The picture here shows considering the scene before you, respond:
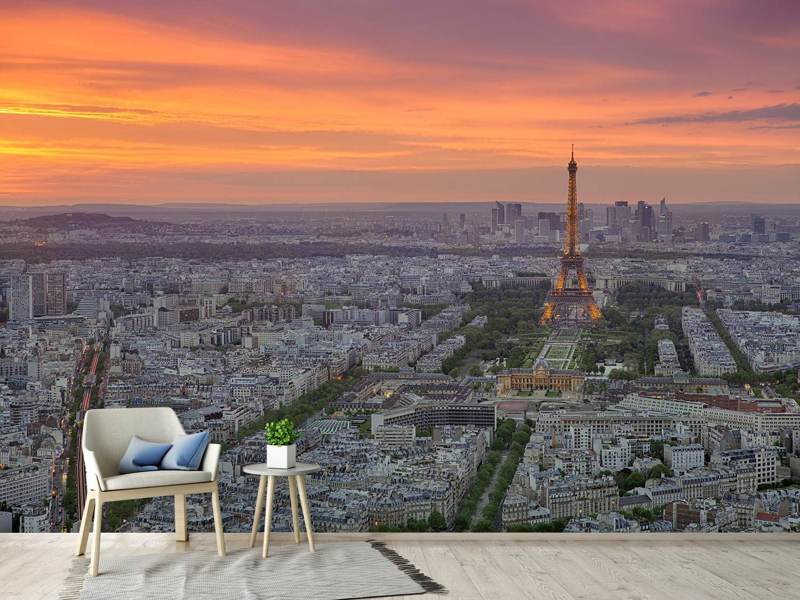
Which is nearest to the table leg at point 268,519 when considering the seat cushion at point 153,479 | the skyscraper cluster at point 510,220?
the seat cushion at point 153,479

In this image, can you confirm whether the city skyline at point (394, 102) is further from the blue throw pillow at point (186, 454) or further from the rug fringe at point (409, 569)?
the rug fringe at point (409, 569)

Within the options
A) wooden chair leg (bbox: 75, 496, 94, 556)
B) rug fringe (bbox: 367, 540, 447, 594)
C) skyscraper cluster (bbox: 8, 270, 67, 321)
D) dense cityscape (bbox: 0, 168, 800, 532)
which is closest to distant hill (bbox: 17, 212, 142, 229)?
dense cityscape (bbox: 0, 168, 800, 532)

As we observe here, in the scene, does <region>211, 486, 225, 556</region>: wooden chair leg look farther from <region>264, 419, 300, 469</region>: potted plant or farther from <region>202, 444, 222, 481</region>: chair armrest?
<region>264, 419, 300, 469</region>: potted plant

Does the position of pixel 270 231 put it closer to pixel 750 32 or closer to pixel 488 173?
pixel 488 173

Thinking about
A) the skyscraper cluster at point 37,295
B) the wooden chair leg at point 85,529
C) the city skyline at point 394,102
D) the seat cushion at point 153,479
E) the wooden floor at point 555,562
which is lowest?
the wooden floor at point 555,562

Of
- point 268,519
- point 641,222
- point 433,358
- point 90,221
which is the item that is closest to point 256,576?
point 268,519

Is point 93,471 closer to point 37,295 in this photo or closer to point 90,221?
point 37,295
